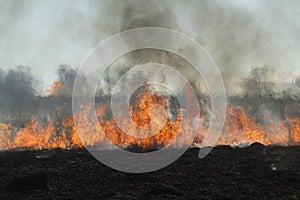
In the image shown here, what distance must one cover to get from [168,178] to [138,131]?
1451cm

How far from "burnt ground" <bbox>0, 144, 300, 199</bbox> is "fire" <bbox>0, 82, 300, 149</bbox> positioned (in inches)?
269

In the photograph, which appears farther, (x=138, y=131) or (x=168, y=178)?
(x=138, y=131)

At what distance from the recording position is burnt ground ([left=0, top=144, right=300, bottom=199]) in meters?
18.2

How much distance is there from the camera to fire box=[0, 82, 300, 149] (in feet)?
109

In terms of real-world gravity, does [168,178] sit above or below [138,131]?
below

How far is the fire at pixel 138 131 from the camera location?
109ft

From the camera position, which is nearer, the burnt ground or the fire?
the burnt ground

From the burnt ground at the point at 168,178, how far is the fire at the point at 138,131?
A: 6.84 metres

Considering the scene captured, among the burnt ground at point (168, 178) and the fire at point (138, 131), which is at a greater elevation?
the fire at point (138, 131)

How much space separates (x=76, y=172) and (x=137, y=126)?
14.1 m

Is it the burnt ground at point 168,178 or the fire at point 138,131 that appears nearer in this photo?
the burnt ground at point 168,178

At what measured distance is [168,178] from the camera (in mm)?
20609

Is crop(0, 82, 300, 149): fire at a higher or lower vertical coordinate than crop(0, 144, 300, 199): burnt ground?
higher

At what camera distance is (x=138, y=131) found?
34.9 meters
